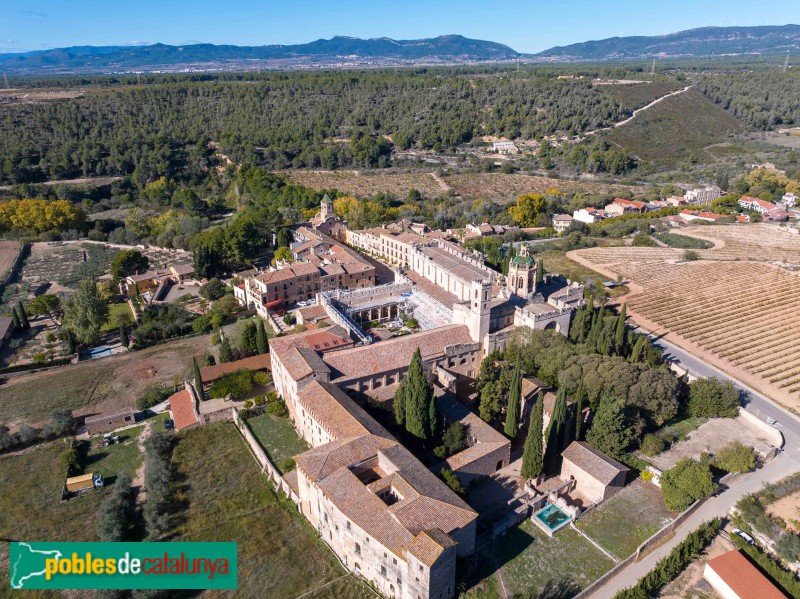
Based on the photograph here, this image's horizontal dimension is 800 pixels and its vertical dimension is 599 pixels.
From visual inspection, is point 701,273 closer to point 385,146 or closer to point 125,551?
point 125,551

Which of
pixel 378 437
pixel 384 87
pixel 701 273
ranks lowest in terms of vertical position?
pixel 701 273

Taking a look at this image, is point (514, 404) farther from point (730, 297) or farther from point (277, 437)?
point (730, 297)

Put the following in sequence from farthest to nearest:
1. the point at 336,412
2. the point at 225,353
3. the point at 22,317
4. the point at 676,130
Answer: the point at 676,130 → the point at 22,317 → the point at 225,353 → the point at 336,412

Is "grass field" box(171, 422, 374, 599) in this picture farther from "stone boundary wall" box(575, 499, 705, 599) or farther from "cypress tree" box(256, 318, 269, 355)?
"stone boundary wall" box(575, 499, 705, 599)

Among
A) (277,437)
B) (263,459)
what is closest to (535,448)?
(263,459)

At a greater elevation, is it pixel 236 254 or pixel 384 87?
pixel 384 87

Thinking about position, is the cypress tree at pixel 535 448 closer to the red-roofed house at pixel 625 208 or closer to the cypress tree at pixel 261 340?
the cypress tree at pixel 261 340

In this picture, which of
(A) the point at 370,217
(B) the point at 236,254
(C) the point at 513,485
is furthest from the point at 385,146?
(C) the point at 513,485
